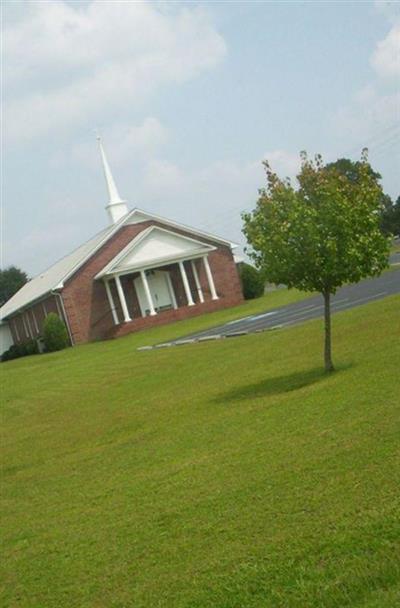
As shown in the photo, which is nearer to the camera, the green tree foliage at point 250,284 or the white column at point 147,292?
the white column at point 147,292

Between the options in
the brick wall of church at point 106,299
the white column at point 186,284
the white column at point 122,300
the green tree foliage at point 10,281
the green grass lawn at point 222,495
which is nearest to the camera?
the green grass lawn at point 222,495

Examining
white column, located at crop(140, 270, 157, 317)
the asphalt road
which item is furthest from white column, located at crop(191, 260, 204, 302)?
the asphalt road

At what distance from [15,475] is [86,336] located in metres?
36.7

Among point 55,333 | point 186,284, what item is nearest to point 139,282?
point 186,284

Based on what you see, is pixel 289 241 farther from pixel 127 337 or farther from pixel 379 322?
pixel 127 337

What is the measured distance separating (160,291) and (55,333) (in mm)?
7820

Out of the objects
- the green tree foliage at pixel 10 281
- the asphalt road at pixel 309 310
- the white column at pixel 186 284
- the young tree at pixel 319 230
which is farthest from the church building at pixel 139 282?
the green tree foliage at pixel 10 281

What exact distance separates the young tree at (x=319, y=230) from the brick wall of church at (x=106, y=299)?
A: 34.5 meters

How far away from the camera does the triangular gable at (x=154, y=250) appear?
4947cm

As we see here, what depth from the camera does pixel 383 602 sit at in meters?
5.25

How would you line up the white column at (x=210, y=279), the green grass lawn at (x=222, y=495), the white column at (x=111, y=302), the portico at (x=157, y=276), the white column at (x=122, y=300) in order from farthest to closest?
the white column at (x=210, y=279) → the white column at (x=111, y=302) → the portico at (x=157, y=276) → the white column at (x=122, y=300) → the green grass lawn at (x=222, y=495)

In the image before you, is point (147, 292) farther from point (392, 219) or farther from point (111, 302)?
point (392, 219)

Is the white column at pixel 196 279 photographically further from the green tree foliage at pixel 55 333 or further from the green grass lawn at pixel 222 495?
the green grass lawn at pixel 222 495

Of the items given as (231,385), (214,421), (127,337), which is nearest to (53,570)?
(214,421)
